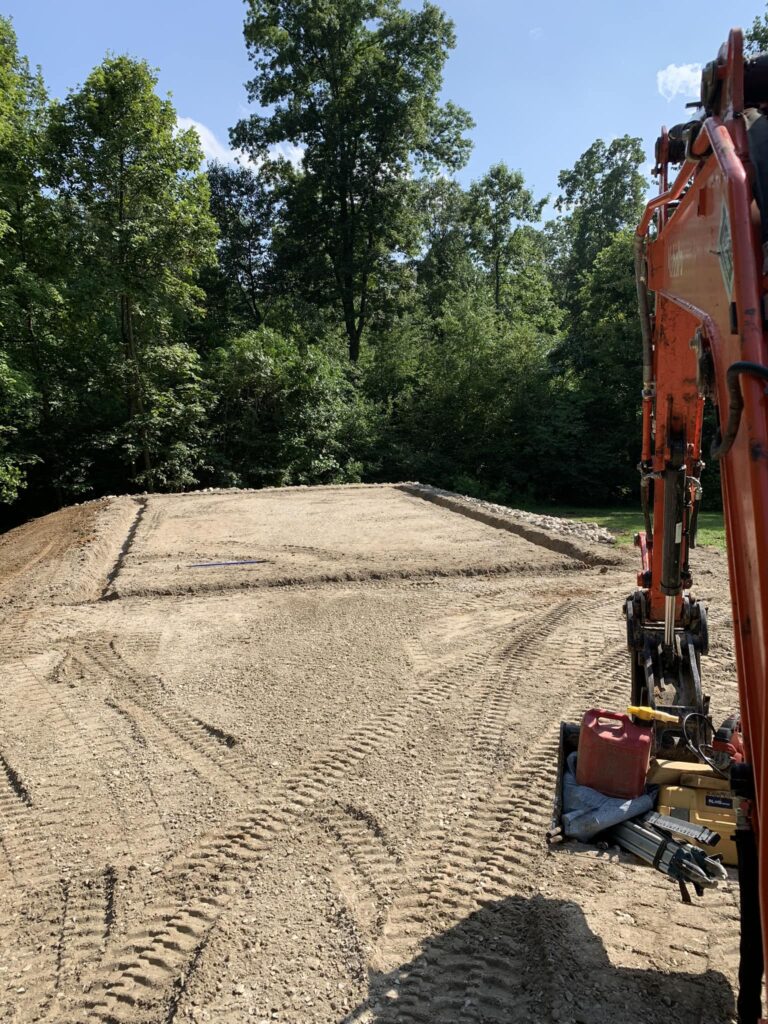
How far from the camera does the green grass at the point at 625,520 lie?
40.7ft

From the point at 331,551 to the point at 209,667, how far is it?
182 inches

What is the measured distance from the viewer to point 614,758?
2.61 meters

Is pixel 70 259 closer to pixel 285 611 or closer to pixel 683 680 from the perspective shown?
pixel 285 611

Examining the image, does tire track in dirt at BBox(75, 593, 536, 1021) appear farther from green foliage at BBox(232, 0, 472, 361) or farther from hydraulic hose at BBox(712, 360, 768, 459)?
green foliage at BBox(232, 0, 472, 361)

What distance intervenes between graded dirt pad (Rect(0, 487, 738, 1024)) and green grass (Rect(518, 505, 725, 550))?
3.98m

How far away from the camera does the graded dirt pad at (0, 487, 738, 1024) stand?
279 cm

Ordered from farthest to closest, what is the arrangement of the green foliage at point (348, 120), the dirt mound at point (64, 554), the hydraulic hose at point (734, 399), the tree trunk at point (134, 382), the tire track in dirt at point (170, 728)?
the green foliage at point (348, 120) < the tree trunk at point (134, 382) < the dirt mound at point (64, 554) < the tire track in dirt at point (170, 728) < the hydraulic hose at point (734, 399)

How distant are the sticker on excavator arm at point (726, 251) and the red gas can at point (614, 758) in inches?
62.6

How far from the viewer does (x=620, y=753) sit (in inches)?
102

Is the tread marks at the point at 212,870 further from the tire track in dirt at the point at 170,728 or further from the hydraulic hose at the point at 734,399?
the hydraulic hose at the point at 734,399

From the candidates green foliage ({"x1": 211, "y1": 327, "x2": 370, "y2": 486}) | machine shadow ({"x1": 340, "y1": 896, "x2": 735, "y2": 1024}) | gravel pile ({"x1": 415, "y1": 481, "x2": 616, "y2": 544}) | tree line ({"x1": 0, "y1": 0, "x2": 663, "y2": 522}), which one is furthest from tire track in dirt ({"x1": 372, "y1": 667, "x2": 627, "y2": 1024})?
green foliage ({"x1": 211, "y1": 327, "x2": 370, "y2": 486})

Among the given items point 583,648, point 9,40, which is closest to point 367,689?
point 583,648

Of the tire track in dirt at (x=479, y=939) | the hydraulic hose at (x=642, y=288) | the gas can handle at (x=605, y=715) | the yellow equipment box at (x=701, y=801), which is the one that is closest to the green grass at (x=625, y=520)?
the hydraulic hose at (x=642, y=288)

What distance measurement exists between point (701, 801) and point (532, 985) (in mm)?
982
